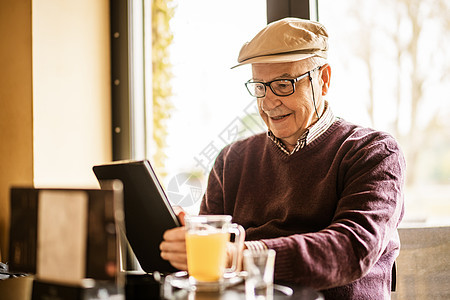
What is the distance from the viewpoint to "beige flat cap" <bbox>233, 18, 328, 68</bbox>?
173 centimetres

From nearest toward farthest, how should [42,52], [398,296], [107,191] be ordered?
[107,191]
[398,296]
[42,52]

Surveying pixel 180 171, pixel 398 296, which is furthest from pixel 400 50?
pixel 180 171

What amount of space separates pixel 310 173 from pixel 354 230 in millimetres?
398

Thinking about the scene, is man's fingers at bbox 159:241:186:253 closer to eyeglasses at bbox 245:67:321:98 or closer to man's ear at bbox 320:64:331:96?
eyeglasses at bbox 245:67:321:98

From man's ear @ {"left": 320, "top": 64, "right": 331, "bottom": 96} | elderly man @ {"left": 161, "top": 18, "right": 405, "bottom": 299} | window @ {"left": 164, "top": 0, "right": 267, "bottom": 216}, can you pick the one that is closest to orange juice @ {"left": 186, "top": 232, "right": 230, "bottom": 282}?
elderly man @ {"left": 161, "top": 18, "right": 405, "bottom": 299}

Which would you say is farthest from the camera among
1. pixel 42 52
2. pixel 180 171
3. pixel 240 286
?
pixel 180 171

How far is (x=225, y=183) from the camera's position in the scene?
1.97 metres

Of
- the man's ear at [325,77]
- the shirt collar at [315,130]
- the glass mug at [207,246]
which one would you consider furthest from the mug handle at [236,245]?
the man's ear at [325,77]

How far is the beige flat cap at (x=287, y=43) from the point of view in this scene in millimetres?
1730

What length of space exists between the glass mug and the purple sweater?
17cm

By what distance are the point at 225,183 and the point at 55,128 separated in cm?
108

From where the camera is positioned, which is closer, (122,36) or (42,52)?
(42,52)

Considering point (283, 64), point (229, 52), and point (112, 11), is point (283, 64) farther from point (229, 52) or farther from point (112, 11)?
point (112, 11)

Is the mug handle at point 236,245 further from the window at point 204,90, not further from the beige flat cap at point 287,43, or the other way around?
the window at point 204,90
